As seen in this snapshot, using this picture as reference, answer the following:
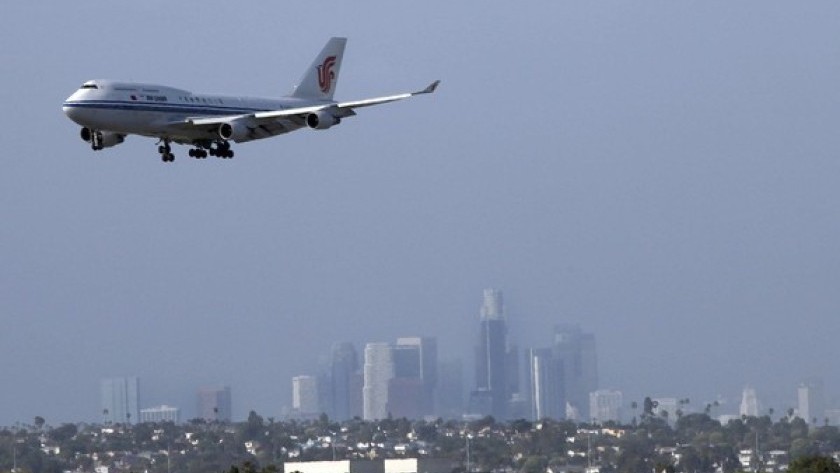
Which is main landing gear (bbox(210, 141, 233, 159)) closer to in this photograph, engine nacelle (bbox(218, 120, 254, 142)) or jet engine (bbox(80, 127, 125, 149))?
engine nacelle (bbox(218, 120, 254, 142))

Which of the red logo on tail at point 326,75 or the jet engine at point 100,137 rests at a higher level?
the red logo on tail at point 326,75

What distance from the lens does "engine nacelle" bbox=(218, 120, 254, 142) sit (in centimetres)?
9912

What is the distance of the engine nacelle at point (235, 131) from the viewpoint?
9912 centimetres

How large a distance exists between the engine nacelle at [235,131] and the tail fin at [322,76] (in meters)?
10.8

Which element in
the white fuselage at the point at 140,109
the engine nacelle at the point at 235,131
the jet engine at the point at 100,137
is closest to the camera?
the white fuselage at the point at 140,109

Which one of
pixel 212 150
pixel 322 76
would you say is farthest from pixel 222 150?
pixel 322 76

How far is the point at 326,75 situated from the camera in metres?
113

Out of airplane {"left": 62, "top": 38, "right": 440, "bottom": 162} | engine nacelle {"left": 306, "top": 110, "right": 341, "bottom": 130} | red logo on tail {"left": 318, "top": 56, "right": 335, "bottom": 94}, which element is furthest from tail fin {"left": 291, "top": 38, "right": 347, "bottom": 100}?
engine nacelle {"left": 306, "top": 110, "right": 341, "bottom": 130}

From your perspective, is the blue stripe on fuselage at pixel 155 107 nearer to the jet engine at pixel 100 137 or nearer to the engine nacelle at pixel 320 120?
the jet engine at pixel 100 137

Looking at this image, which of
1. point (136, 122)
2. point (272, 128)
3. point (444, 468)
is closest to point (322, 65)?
point (272, 128)

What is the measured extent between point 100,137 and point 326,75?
18186 mm

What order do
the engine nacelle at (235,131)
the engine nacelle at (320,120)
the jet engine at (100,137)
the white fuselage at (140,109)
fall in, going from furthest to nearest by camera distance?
the engine nacelle at (320,120), the engine nacelle at (235,131), the jet engine at (100,137), the white fuselage at (140,109)

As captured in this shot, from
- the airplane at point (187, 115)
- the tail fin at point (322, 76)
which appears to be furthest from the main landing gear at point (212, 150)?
the tail fin at point (322, 76)

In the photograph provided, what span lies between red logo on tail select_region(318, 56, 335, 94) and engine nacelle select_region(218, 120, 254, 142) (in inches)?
477
